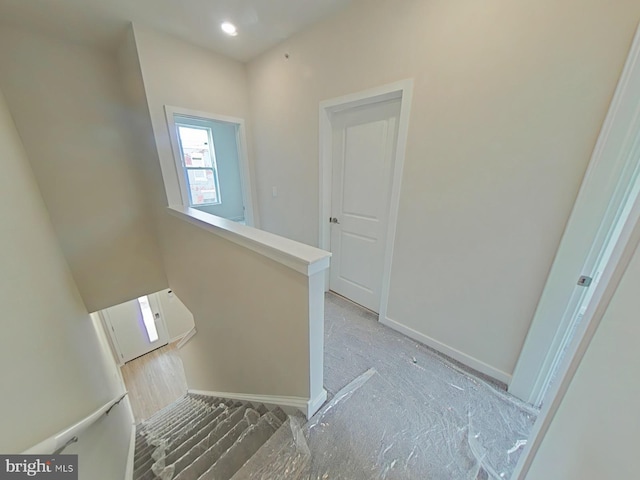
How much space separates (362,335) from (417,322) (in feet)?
1.55

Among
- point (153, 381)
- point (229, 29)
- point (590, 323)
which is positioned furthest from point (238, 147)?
point (153, 381)

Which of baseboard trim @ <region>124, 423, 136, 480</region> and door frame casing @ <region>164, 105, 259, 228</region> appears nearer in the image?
baseboard trim @ <region>124, 423, 136, 480</region>

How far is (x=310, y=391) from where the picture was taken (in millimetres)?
1299

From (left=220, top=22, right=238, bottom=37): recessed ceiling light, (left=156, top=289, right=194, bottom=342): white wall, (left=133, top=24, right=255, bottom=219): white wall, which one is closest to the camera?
(left=220, top=22, right=238, bottom=37): recessed ceiling light

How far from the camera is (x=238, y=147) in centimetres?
299

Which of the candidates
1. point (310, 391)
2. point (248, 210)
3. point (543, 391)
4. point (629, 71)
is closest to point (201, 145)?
point (248, 210)

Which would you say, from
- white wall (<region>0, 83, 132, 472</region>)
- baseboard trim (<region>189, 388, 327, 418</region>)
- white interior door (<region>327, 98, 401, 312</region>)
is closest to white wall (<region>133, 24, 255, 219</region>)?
white wall (<region>0, 83, 132, 472</region>)

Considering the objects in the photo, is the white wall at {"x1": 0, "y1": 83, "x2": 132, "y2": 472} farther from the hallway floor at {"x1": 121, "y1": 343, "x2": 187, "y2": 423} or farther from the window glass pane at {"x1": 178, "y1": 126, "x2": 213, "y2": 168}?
the window glass pane at {"x1": 178, "y1": 126, "x2": 213, "y2": 168}

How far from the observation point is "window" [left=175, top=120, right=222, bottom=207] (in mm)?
3910

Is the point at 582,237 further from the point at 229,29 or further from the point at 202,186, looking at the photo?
the point at 202,186

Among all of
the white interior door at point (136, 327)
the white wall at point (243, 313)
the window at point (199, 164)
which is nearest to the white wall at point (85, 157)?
the white wall at point (243, 313)

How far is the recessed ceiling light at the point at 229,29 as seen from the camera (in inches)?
81.2

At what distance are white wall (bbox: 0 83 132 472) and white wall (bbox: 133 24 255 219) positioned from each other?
1.01 m

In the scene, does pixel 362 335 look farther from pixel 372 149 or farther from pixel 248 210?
pixel 248 210
